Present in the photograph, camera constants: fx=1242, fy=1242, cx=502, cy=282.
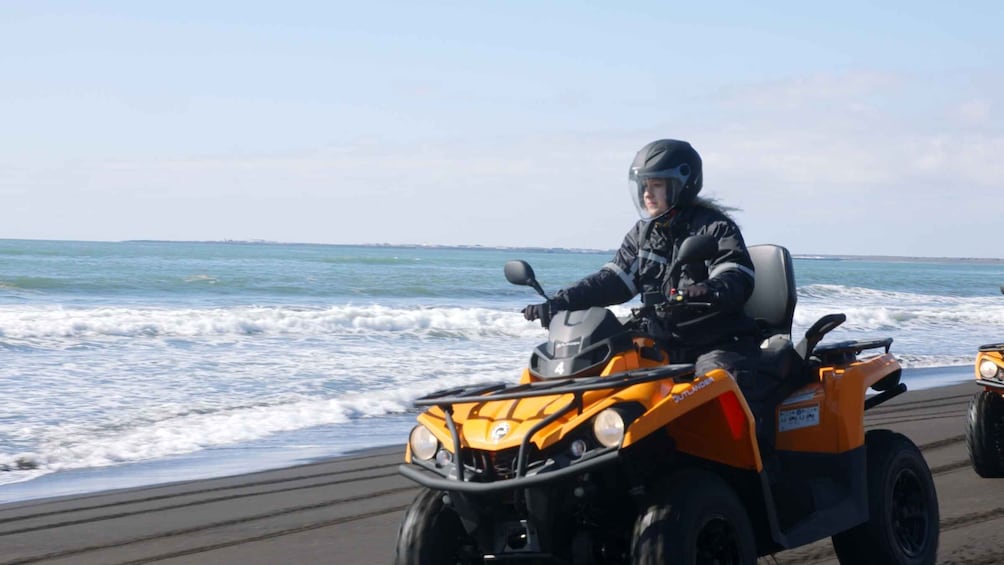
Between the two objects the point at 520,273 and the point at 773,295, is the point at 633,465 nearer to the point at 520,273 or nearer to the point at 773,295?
the point at 520,273

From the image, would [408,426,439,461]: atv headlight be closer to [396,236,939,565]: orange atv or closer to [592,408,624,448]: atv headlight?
[396,236,939,565]: orange atv

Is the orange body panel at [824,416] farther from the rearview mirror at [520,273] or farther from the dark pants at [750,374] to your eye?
the rearview mirror at [520,273]

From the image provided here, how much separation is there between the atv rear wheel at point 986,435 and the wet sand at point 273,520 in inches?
5.4

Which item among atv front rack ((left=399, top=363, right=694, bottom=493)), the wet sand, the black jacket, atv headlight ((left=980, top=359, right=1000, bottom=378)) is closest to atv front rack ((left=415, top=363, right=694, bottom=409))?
atv front rack ((left=399, top=363, right=694, bottom=493))

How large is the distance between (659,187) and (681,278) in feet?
1.26

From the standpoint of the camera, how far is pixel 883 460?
5172 millimetres

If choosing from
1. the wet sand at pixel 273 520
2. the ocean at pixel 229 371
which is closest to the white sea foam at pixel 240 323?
the ocean at pixel 229 371

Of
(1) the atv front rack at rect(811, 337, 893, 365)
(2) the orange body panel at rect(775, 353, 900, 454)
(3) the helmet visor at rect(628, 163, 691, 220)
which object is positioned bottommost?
(2) the orange body panel at rect(775, 353, 900, 454)

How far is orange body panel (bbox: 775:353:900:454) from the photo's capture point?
16.5 ft

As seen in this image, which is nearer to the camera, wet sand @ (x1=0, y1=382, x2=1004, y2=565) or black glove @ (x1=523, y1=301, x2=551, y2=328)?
black glove @ (x1=523, y1=301, x2=551, y2=328)

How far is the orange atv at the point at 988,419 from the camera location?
783cm

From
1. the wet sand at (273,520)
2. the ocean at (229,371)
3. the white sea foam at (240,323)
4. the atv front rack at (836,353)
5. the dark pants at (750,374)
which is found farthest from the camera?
the white sea foam at (240,323)

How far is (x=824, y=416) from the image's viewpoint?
16.8 feet

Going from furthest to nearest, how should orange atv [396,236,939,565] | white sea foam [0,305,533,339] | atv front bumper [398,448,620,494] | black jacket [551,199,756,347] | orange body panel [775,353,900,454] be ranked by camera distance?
white sea foam [0,305,533,339] < orange body panel [775,353,900,454] < black jacket [551,199,756,347] < orange atv [396,236,939,565] < atv front bumper [398,448,620,494]
